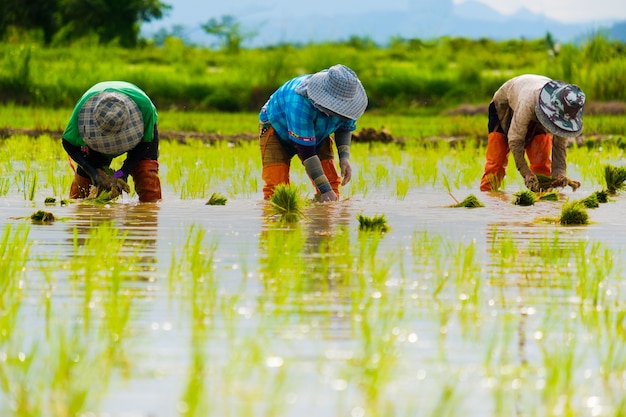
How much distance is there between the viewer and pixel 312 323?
3.56 m

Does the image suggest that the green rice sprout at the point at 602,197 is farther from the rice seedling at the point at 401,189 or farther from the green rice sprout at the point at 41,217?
the green rice sprout at the point at 41,217

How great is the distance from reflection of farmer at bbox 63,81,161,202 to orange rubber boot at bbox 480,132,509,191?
248 cm

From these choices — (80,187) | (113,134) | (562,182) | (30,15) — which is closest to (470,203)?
(562,182)

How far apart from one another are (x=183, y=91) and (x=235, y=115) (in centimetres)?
260

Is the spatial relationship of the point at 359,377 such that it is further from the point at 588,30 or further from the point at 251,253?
the point at 588,30

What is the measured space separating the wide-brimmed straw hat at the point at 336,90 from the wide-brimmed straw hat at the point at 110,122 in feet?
3.48

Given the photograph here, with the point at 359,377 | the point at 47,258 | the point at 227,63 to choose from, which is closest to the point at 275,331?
the point at 359,377

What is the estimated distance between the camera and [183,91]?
76.4 feet

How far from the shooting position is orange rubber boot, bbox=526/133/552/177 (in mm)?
8602

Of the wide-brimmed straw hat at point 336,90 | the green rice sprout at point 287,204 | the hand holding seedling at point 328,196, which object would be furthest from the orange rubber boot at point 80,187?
the wide-brimmed straw hat at point 336,90

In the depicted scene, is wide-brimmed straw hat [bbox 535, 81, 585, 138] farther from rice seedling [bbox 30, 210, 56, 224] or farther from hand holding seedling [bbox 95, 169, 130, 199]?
rice seedling [bbox 30, 210, 56, 224]

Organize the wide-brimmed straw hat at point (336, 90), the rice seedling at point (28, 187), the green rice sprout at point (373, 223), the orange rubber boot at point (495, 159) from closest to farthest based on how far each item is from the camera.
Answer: the green rice sprout at point (373, 223)
the wide-brimmed straw hat at point (336, 90)
the rice seedling at point (28, 187)
the orange rubber boot at point (495, 159)

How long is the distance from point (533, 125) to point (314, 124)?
6.28 feet

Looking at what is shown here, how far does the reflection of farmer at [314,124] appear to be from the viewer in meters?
6.79
